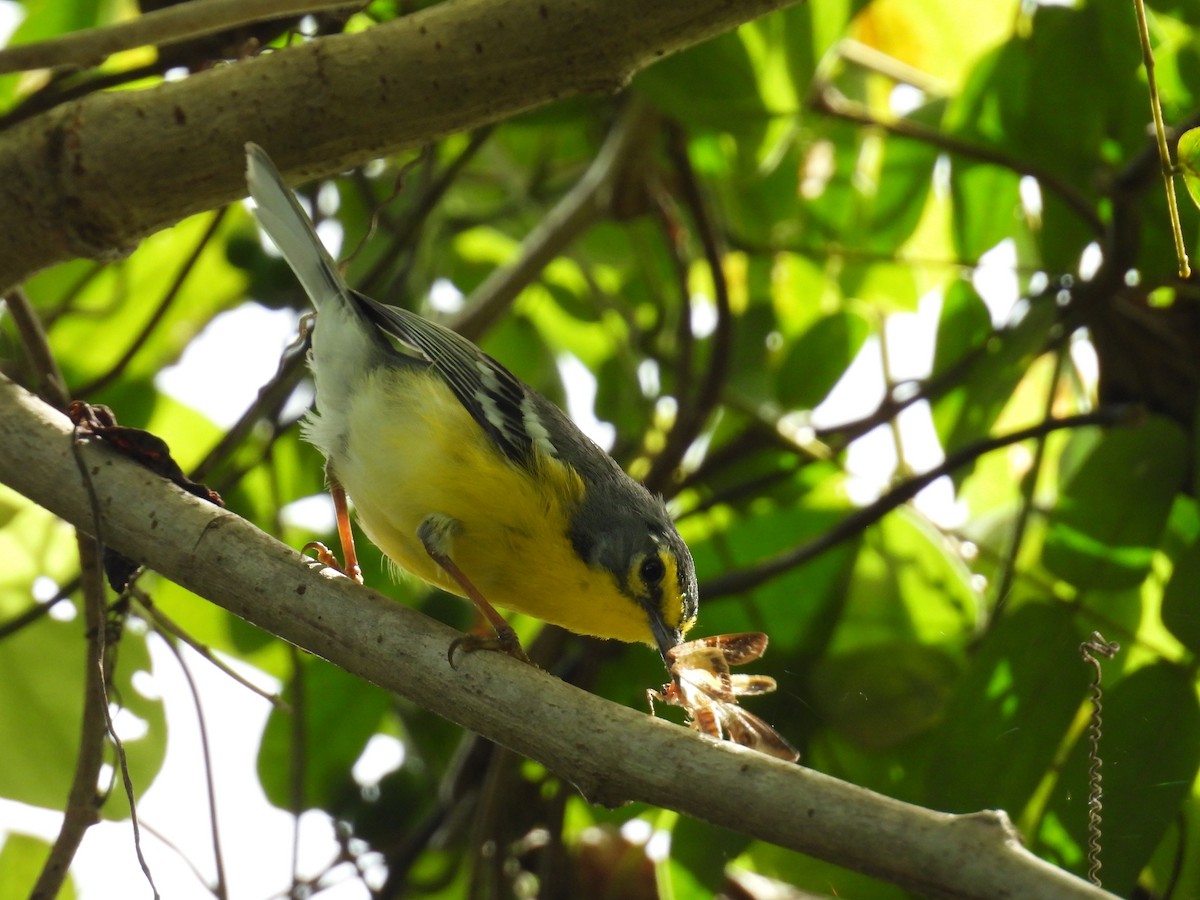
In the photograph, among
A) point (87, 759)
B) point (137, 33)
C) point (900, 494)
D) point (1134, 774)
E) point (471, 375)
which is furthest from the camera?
point (900, 494)

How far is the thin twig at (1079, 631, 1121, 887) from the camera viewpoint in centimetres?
199

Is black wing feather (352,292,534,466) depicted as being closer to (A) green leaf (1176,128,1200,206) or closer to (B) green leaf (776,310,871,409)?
(B) green leaf (776,310,871,409)

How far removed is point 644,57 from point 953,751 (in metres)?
1.57

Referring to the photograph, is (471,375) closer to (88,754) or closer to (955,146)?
(88,754)

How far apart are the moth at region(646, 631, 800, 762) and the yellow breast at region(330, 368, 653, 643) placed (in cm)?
41

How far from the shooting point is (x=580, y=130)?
4.43m

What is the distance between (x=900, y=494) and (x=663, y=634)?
797mm

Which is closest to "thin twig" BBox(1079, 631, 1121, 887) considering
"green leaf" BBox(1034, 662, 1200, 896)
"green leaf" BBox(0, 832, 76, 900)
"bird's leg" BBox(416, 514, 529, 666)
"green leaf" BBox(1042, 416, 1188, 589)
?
"green leaf" BBox(1034, 662, 1200, 896)

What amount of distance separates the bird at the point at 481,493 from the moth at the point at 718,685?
0.31 m

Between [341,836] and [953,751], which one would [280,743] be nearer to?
[341,836]

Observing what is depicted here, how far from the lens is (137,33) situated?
73.2 inches

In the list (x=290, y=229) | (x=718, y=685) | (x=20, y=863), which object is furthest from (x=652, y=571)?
(x=20, y=863)

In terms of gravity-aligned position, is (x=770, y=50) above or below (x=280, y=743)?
above

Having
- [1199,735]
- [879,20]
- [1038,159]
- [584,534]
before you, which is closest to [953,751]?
[1199,735]
